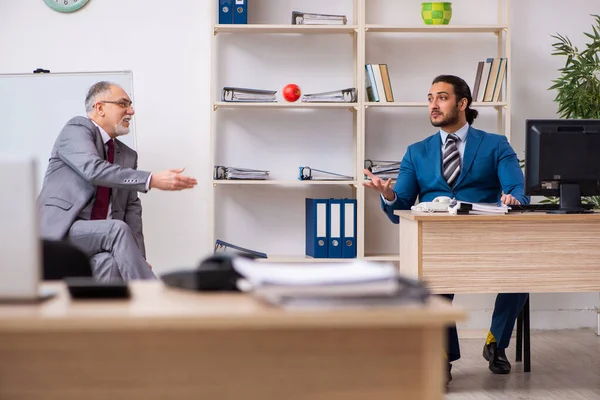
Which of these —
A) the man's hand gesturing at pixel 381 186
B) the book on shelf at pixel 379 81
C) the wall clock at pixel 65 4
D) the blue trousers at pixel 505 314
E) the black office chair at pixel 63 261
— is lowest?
the blue trousers at pixel 505 314

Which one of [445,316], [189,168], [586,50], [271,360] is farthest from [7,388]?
[586,50]

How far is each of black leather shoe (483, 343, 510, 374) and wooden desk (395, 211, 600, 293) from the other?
2.46 ft

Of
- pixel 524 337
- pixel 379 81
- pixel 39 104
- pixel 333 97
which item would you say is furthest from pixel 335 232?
pixel 39 104

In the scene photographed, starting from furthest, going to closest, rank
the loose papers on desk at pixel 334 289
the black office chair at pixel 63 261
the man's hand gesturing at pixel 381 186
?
the man's hand gesturing at pixel 381 186 → the black office chair at pixel 63 261 → the loose papers on desk at pixel 334 289

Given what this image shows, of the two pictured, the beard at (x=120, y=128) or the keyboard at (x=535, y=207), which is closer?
the keyboard at (x=535, y=207)

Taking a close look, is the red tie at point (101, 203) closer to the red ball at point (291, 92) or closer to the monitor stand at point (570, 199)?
the red ball at point (291, 92)

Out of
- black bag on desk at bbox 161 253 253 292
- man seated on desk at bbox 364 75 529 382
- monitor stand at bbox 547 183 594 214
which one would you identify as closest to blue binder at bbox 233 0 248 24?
man seated on desk at bbox 364 75 529 382

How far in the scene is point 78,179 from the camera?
3867 millimetres

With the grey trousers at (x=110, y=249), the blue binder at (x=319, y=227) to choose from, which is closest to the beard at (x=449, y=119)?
the blue binder at (x=319, y=227)

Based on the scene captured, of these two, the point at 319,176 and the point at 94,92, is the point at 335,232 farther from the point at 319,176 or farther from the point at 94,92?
the point at 94,92

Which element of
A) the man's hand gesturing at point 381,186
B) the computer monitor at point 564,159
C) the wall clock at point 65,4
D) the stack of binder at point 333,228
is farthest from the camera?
the wall clock at point 65,4

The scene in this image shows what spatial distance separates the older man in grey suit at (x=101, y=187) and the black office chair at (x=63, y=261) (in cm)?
132

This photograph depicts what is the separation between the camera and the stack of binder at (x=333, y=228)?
454cm

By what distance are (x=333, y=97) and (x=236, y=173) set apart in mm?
714
